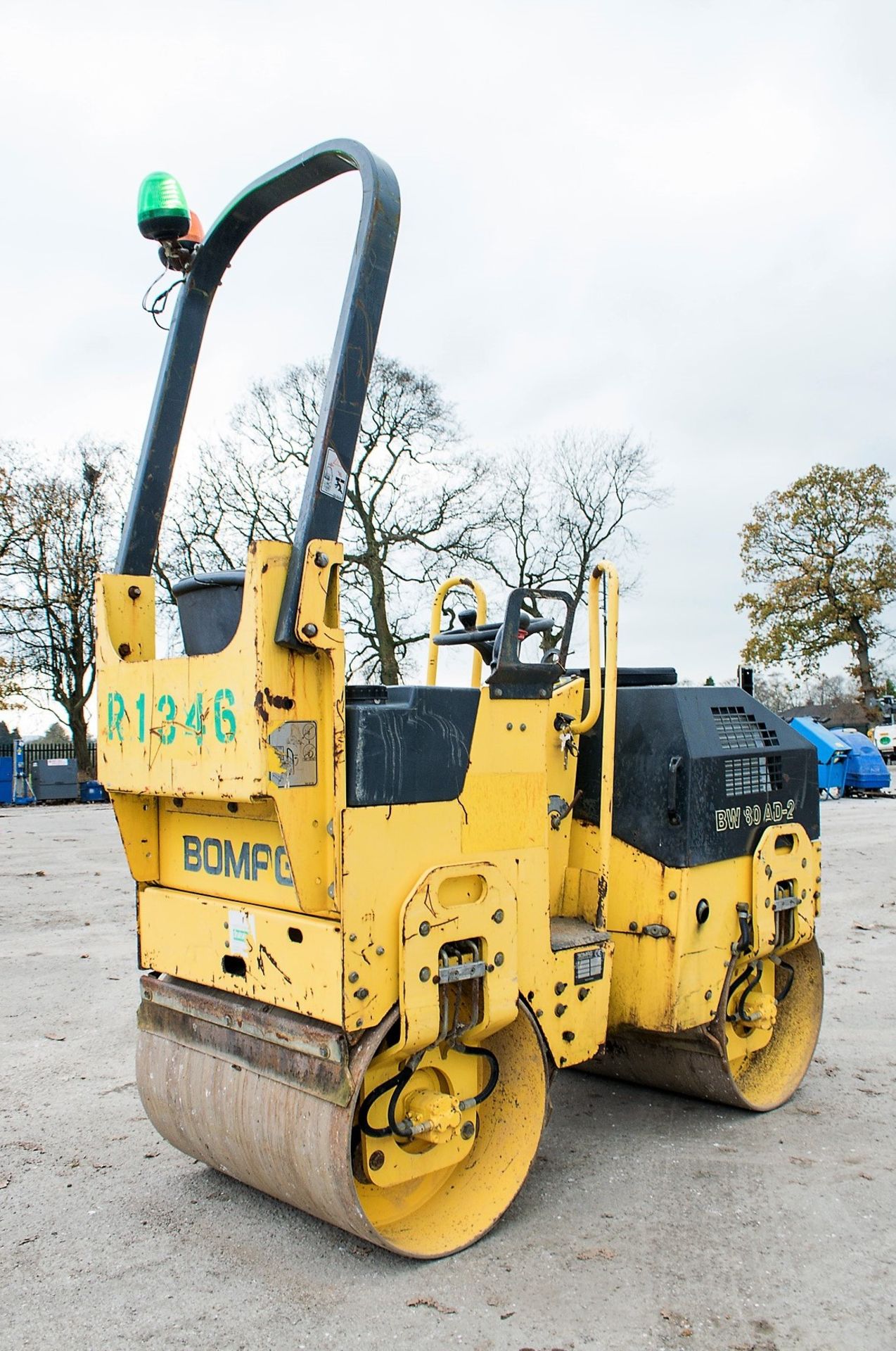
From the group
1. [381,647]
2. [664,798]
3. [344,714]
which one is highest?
[381,647]

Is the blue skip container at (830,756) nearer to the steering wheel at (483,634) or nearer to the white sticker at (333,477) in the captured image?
the steering wheel at (483,634)

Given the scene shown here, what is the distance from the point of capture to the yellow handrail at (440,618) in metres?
4.43

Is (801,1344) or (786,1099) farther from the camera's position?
(786,1099)

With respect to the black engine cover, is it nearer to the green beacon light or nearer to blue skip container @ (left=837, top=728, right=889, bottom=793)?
the green beacon light

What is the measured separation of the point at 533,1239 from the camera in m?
3.35

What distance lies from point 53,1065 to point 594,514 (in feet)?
93.5

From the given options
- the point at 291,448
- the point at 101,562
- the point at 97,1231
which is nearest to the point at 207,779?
the point at 97,1231

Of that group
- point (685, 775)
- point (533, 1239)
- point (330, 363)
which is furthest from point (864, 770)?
point (330, 363)

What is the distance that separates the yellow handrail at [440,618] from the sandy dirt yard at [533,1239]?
1.98m

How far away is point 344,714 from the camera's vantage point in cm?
294

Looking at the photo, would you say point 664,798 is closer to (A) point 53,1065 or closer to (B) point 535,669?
(B) point 535,669

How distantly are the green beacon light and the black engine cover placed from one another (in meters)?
2.33

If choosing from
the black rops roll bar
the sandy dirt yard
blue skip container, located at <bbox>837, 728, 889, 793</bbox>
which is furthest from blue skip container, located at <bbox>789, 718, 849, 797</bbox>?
the black rops roll bar

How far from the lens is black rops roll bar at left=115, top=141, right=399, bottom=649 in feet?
9.55
